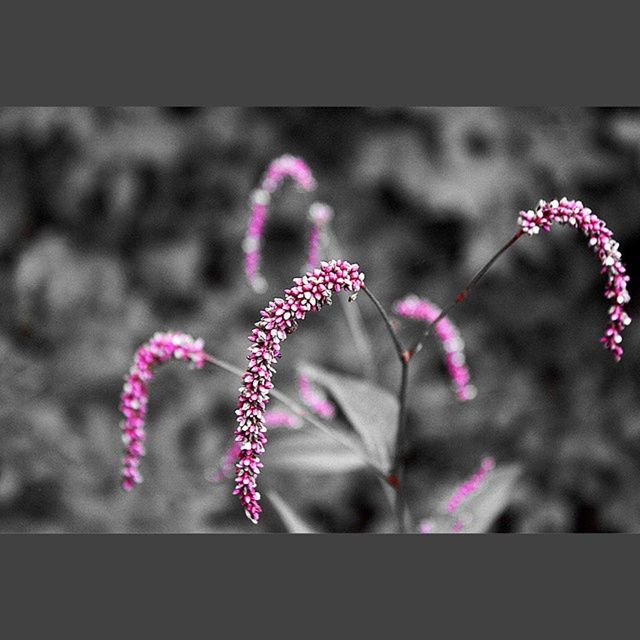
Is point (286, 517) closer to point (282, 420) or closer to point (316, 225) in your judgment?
point (282, 420)

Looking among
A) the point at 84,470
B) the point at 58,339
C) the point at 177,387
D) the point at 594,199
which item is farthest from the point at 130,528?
the point at 594,199

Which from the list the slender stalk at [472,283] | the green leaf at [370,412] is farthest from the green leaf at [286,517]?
the slender stalk at [472,283]

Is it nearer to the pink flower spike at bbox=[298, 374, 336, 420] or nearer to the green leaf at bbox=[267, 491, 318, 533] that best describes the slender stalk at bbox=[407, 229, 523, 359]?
the green leaf at bbox=[267, 491, 318, 533]

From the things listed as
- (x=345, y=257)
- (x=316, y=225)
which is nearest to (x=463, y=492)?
(x=316, y=225)

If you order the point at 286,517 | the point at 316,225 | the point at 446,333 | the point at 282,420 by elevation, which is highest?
the point at 316,225

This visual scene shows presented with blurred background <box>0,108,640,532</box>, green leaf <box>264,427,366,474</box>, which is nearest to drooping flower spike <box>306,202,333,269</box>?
green leaf <box>264,427,366,474</box>

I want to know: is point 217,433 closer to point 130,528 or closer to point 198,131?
point 130,528
